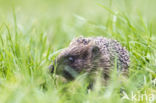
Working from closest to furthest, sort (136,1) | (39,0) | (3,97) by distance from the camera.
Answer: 1. (3,97)
2. (136,1)
3. (39,0)

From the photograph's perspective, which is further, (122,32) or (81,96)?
(122,32)

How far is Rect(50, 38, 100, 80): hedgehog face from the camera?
5289mm

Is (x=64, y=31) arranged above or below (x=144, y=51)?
above

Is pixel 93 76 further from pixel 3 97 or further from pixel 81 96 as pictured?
pixel 3 97

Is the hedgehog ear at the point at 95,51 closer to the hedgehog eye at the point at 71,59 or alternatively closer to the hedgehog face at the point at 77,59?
the hedgehog face at the point at 77,59

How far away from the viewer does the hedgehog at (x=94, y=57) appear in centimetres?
545

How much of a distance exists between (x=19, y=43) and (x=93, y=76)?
144 cm

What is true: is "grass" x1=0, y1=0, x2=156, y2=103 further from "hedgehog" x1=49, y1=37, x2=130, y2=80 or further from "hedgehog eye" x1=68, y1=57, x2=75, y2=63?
"hedgehog eye" x1=68, y1=57, x2=75, y2=63

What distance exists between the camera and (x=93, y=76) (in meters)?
5.32

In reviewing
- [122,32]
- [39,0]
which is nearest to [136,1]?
[39,0]

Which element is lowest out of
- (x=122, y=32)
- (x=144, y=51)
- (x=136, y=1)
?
(x=144, y=51)

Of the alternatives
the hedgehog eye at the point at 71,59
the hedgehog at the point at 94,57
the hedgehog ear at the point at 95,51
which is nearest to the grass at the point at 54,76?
the hedgehog at the point at 94,57

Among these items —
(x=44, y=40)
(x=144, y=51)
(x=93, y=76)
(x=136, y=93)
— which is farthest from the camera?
(x=44, y=40)

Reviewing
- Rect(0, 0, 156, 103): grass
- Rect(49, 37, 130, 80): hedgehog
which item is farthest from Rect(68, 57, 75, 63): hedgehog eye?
Rect(0, 0, 156, 103): grass
